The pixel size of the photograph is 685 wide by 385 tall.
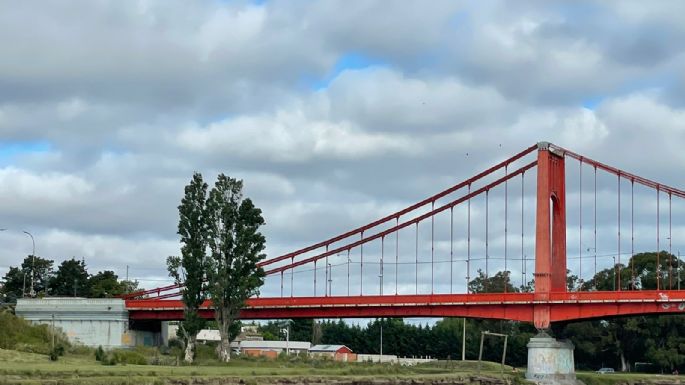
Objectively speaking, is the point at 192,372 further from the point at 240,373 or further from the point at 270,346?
the point at 270,346

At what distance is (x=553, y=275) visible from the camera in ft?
370

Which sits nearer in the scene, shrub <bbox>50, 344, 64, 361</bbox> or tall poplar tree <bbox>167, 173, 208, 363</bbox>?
shrub <bbox>50, 344, 64, 361</bbox>

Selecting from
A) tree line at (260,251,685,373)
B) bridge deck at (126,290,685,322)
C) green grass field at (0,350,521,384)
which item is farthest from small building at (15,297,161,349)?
tree line at (260,251,685,373)

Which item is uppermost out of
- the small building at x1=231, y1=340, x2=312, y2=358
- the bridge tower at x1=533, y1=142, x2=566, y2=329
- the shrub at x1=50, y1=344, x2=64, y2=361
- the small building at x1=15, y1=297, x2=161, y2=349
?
the bridge tower at x1=533, y1=142, x2=566, y2=329

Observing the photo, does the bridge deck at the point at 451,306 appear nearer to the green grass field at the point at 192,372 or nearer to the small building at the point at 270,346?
the green grass field at the point at 192,372

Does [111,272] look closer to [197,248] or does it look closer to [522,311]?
[197,248]

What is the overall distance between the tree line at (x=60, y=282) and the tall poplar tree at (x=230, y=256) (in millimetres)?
71346

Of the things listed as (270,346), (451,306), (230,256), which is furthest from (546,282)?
(270,346)

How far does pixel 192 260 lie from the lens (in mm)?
111375

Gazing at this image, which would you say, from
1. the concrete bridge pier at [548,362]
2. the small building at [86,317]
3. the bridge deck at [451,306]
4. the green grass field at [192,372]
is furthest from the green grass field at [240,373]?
the small building at [86,317]

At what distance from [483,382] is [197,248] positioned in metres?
31.2

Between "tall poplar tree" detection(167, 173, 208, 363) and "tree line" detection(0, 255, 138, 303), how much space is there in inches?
2703

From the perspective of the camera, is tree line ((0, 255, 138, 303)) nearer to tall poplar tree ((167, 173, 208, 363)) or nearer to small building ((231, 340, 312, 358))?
small building ((231, 340, 312, 358))

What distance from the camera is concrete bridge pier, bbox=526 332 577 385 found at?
110500 mm
